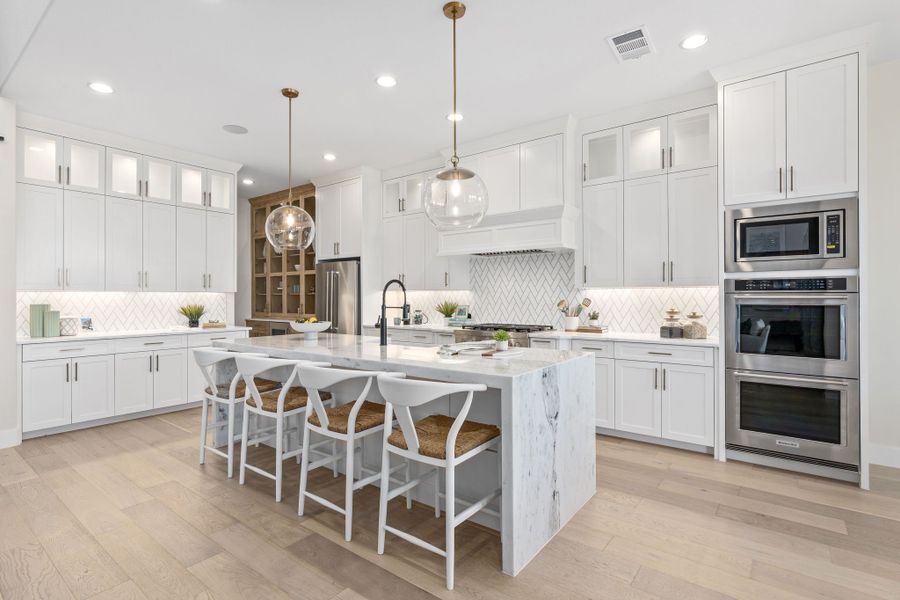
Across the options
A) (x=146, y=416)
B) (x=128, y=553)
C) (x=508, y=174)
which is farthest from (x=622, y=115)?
(x=146, y=416)

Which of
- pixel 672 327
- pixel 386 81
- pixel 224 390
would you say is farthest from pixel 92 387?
pixel 672 327

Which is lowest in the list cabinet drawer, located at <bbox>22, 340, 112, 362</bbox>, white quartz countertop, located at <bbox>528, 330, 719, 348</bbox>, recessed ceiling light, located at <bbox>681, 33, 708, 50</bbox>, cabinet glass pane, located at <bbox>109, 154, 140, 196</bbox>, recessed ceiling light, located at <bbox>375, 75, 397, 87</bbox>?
cabinet drawer, located at <bbox>22, 340, 112, 362</bbox>

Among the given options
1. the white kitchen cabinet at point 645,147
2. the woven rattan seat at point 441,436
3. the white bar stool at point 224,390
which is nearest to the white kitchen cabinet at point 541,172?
the white kitchen cabinet at point 645,147

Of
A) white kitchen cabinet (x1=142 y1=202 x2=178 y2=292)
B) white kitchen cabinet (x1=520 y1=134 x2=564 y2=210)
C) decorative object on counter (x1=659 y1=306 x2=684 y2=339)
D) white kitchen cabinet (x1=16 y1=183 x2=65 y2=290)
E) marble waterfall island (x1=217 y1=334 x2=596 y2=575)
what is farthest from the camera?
white kitchen cabinet (x1=142 y1=202 x2=178 y2=292)

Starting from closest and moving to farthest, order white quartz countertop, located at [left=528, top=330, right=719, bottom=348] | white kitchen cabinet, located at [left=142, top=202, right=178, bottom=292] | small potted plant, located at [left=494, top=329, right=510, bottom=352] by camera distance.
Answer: small potted plant, located at [left=494, top=329, right=510, bottom=352]
white quartz countertop, located at [left=528, top=330, right=719, bottom=348]
white kitchen cabinet, located at [left=142, top=202, right=178, bottom=292]

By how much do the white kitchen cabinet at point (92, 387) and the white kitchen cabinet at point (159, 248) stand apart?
94 cm

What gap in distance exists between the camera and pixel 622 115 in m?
4.17

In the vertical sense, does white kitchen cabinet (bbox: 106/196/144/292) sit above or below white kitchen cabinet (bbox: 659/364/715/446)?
above

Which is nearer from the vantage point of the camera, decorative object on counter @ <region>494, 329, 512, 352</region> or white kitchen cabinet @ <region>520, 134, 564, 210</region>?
decorative object on counter @ <region>494, 329, 512, 352</region>

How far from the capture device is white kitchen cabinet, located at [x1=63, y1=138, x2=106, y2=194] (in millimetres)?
4379

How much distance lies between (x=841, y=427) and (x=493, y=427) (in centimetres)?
250

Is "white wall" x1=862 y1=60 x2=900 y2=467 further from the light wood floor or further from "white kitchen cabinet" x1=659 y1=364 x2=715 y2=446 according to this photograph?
"white kitchen cabinet" x1=659 y1=364 x2=715 y2=446

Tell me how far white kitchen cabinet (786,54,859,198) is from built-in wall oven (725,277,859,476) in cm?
67

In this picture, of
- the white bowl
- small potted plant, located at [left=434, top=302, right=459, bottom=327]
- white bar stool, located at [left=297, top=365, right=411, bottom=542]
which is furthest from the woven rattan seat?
small potted plant, located at [left=434, top=302, right=459, bottom=327]
